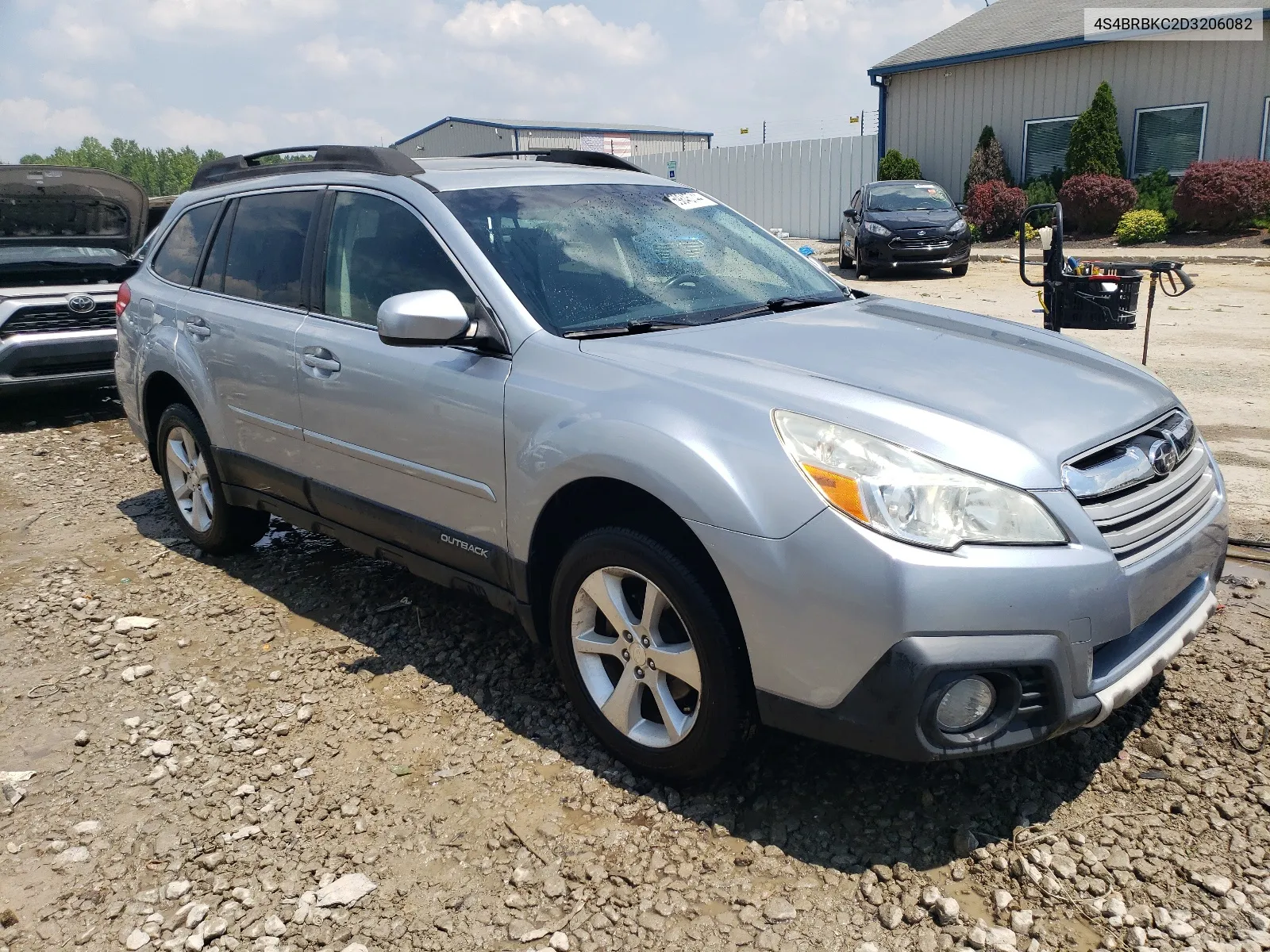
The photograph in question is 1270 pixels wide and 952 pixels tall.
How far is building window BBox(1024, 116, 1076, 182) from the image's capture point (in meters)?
21.8

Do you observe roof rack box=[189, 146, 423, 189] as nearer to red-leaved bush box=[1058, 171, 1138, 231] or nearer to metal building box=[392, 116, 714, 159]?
red-leaved bush box=[1058, 171, 1138, 231]

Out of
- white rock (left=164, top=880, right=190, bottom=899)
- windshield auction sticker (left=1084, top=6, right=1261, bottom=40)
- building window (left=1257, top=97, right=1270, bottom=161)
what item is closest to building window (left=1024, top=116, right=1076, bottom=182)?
windshield auction sticker (left=1084, top=6, right=1261, bottom=40)

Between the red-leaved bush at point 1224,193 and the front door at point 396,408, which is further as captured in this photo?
the red-leaved bush at point 1224,193

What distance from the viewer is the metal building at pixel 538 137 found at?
134ft

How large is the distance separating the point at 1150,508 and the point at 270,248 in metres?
3.46

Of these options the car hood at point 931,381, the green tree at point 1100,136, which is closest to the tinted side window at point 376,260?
the car hood at point 931,381

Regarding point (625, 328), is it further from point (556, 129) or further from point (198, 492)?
point (556, 129)

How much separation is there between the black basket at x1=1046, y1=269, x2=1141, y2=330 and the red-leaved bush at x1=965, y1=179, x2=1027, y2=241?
56.5ft

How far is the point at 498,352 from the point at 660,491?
0.83m

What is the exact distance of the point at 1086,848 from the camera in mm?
2568

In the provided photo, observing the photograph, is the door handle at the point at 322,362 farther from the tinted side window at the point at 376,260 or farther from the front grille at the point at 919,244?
the front grille at the point at 919,244

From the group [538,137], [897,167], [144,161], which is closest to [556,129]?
[538,137]

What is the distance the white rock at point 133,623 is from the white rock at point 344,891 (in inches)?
84.0

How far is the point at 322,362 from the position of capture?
3756mm
